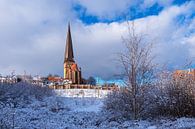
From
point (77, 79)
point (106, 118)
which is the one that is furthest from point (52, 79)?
point (106, 118)

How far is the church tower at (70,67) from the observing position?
106 meters

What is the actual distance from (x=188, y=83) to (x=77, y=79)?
87.2 metres

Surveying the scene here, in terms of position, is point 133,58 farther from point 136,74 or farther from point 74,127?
point 74,127

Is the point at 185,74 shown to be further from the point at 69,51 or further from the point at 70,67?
the point at 69,51

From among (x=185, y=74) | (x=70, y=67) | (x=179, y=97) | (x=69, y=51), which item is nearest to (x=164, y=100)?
(x=179, y=97)

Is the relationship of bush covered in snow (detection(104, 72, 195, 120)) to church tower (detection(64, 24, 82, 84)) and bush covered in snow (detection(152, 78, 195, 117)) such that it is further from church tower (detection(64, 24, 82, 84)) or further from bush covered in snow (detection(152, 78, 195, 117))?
church tower (detection(64, 24, 82, 84))

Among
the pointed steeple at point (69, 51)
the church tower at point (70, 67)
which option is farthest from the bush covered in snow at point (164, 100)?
the pointed steeple at point (69, 51)

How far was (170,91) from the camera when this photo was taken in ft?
65.5

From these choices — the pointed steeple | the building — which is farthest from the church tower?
the building

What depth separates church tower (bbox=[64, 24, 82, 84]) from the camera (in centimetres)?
10638

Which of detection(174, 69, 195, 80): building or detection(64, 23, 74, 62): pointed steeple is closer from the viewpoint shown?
detection(174, 69, 195, 80): building

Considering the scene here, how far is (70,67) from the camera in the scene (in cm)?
11250

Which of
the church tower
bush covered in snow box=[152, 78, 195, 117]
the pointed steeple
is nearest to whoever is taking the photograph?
bush covered in snow box=[152, 78, 195, 117]

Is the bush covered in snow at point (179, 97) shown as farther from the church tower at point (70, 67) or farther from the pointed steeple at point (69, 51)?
the pointed steeple at point (69, 51)
